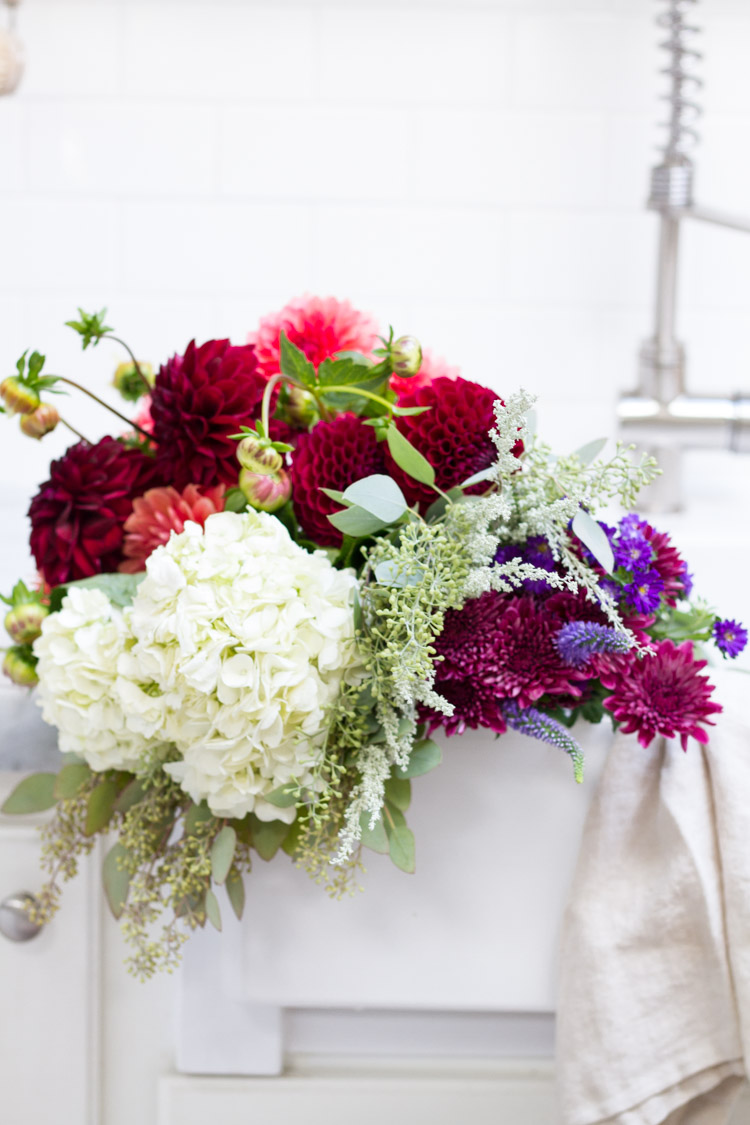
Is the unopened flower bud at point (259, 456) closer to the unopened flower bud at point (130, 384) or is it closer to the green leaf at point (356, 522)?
the green leaf at point (356, 522)

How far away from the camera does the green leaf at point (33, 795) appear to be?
0.60 metres

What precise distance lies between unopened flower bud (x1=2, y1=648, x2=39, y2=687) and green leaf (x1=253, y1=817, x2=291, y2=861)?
17 centimetres

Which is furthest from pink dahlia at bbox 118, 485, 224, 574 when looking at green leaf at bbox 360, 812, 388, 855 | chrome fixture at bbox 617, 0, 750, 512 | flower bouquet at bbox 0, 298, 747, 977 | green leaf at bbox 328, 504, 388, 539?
chrome fixture at bbox 617, 0, 750, 512

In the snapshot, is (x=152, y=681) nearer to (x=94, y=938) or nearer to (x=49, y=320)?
(x=94, y=938)

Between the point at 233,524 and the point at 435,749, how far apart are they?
0.54 ft

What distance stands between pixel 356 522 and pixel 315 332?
0.65 feet

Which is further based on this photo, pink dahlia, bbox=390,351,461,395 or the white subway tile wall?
the white subway tile wall

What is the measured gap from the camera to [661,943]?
584 millimetres

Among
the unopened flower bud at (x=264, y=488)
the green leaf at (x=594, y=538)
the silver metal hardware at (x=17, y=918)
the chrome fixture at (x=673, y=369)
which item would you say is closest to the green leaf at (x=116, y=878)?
the silver metal hardware at (x=17, y=918)

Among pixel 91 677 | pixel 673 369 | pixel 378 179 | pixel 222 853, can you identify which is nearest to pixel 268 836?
pixel 222 853

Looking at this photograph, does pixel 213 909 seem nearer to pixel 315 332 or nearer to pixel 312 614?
pixel 312 614

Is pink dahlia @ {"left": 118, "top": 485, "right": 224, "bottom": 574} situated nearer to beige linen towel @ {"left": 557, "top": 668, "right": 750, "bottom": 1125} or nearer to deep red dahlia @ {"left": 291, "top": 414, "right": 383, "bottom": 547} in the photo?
deep red dahlia @ {"left": 291, "top": 414, "right": 383, "bottom": 547}

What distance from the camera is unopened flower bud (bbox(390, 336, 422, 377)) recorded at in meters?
0.59

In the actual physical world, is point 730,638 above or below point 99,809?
above
